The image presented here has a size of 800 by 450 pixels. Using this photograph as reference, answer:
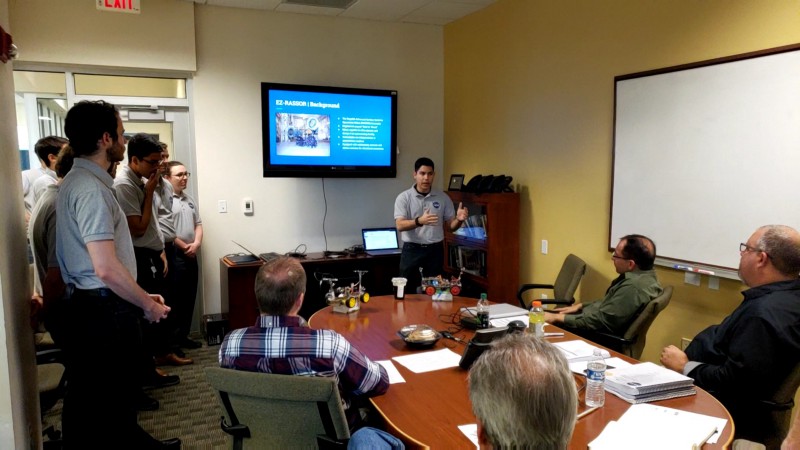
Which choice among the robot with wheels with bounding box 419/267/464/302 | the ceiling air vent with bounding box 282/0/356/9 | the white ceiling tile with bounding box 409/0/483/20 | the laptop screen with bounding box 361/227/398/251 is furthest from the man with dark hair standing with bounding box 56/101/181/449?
the white ceiling tile with bounding box 409/0/483/20

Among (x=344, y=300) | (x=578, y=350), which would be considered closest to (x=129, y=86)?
(x=344, y=300)

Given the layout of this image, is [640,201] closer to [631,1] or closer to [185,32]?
[631,1]

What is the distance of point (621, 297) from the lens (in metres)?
2.81

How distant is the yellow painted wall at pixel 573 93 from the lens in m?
2.90

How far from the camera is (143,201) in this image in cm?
311

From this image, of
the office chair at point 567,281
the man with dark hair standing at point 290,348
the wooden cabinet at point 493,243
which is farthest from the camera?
the wooden cabinet at point 493,243

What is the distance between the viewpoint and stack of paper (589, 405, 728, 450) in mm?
1487

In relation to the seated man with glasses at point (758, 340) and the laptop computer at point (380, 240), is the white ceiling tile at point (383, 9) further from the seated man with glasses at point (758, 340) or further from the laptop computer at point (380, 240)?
the seated man with glasses at point (758, 340)

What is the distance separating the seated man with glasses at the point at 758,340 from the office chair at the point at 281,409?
1.55m

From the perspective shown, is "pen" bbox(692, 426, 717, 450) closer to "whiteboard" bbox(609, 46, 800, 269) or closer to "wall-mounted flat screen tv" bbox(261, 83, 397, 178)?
"whiteboard" bbox(609, 46, 800, 269)

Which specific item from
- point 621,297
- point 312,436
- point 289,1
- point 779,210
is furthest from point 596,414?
point 289,1

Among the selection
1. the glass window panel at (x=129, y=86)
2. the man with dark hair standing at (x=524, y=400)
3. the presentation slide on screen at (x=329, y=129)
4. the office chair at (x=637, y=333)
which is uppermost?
the glass window panel at (x=129, y=86)

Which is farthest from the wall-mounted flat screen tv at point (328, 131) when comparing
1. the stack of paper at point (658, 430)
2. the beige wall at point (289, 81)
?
the stack of paper at point (658, 430)

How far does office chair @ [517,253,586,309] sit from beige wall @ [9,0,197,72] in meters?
3.57
